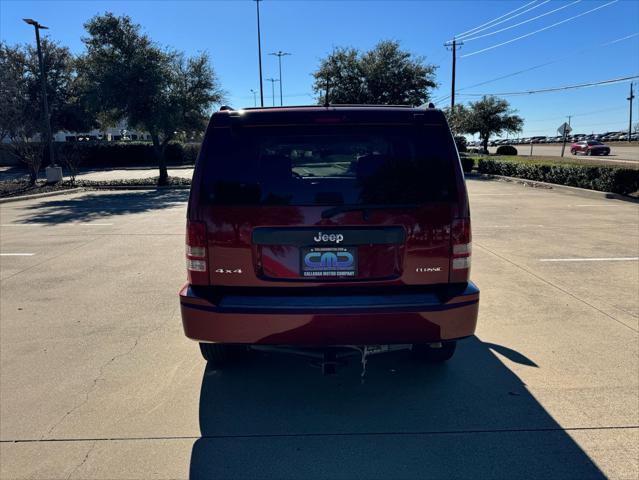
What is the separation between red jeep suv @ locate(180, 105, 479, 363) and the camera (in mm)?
2949

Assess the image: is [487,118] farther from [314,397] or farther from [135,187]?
[314,397]

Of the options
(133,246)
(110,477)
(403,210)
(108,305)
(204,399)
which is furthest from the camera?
(133,246)

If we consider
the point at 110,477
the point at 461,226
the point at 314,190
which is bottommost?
the point at 110,477

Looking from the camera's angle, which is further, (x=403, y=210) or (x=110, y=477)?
(x=403, y=210)

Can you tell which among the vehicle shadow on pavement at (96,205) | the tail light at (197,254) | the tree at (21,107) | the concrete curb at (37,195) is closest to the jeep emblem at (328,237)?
the tail light at (197,254)

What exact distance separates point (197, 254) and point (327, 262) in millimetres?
830

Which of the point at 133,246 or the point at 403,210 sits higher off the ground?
the point at 403,210

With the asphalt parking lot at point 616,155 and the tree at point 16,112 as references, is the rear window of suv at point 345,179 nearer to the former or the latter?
the tree at point 16,112

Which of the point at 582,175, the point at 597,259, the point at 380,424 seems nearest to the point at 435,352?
the point at 380,424

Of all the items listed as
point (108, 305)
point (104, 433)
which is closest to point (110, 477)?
point (104, 433)

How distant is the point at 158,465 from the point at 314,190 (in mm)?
1830

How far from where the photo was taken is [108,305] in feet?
18.2

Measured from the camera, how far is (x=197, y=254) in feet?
10.1

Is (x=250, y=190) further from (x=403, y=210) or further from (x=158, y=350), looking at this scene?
(x=158, y=350)
